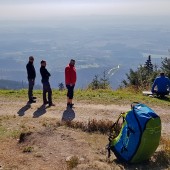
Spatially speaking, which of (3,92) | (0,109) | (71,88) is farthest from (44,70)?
(3,92)

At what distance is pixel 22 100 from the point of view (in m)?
16.2

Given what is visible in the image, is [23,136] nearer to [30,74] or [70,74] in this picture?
[70,74]

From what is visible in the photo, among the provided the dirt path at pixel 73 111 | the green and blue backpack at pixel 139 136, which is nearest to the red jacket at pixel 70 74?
the dirt path at pixel 73 111

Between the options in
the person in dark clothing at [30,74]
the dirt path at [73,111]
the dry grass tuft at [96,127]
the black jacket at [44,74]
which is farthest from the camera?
the person in dark clothing at [30,74]

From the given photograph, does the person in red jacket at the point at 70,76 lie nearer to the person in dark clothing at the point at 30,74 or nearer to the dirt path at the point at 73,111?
the dirt path at the point at 73,111

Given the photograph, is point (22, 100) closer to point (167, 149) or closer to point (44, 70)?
point (44, 70)

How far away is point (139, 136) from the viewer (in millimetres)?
7836

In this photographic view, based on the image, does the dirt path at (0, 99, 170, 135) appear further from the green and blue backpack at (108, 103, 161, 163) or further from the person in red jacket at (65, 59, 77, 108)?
the green and blue backpack at (108, 103, 161, 163)

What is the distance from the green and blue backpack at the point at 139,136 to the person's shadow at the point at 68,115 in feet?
15.8

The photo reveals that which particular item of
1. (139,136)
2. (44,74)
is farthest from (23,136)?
(44,74)

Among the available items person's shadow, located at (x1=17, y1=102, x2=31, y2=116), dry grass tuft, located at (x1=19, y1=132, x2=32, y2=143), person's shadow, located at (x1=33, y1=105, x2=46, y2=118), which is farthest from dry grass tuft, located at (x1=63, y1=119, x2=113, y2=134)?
person's shadow, located at (x1=17, y1=102, x2=31, y2=116)

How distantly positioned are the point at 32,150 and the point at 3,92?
979cm

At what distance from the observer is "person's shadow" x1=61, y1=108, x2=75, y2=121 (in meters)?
13.1

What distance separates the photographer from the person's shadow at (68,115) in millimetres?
13064
